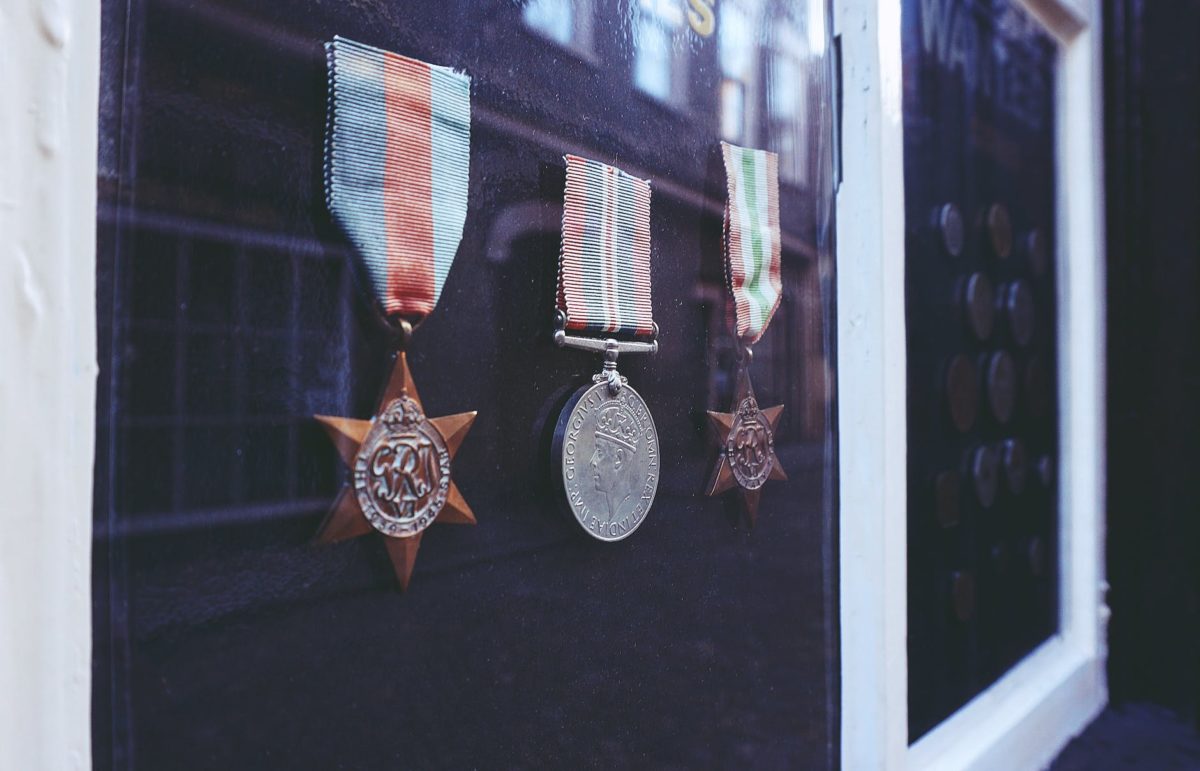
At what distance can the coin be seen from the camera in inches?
41.1

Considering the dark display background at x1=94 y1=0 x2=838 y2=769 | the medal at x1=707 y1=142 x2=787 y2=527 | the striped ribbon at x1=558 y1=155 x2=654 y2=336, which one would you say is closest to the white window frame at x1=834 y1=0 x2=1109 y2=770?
the dark display background at x1=94 y1=0 x2=838 y2=769

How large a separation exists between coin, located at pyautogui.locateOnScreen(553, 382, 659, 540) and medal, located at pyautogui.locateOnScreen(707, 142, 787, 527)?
176mm

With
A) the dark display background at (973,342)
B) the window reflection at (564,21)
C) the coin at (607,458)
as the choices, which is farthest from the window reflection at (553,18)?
the dark display background at (973,342)

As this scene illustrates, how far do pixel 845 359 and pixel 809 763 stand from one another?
0.74m

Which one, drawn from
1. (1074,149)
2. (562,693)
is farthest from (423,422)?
(1074,149)

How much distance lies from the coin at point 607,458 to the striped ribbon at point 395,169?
0.83 ft

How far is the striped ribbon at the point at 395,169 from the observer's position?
831mm

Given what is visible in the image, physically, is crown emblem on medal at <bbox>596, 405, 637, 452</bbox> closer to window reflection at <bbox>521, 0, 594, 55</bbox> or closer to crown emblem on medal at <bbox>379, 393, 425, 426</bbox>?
crown emblem on medal at <bbox>379, 393, 425, 426</bbox>

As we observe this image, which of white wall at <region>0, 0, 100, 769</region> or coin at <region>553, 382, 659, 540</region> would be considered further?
coin at <region>553, 382, 659, 540</region>

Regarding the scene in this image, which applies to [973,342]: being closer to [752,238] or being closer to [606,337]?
[752,238]

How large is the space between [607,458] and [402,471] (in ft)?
1.06

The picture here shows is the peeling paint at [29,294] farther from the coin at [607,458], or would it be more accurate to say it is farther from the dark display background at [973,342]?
the dark display background at [973,342]

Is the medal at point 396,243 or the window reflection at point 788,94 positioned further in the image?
the window reflection at point 788,94

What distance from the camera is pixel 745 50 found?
55.9 inches
